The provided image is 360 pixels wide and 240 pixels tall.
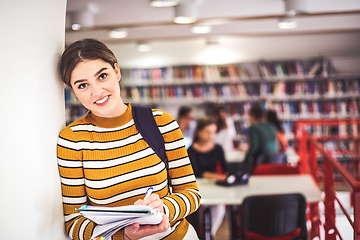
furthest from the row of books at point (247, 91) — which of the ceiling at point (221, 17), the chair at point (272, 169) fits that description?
the chair at point (272, 169)

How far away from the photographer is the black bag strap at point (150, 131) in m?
1.22

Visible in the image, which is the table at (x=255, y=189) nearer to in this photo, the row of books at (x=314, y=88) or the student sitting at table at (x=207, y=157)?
the student sitting at table at (x=207, y=157)

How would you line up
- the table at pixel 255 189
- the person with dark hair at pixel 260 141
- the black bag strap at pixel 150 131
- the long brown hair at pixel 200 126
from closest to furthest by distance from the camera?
the black bag strap at pixel 150 131
the table at pixel 255 189
the long brown hair at pixel 200 126
the person with dark hair at pixel 260 141

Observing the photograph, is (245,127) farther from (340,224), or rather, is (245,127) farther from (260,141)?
(340,224)

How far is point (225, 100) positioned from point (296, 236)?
14.4 feet

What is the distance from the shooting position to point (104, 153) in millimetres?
1183

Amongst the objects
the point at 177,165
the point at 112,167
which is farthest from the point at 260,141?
the point at 112,167

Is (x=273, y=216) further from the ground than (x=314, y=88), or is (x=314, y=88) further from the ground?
(x=314, y=88)

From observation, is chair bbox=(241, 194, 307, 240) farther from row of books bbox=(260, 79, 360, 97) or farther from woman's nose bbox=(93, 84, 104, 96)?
row of books bbox=(260, 79, 360, 97)

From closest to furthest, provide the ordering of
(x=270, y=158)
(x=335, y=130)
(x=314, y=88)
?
(x=270, y=158) < (x=314, y=88) < (x=335, y=130)

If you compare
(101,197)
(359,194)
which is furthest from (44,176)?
(359,194)

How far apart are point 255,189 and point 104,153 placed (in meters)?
1.99

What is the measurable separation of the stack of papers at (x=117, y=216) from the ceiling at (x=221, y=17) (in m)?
2.35

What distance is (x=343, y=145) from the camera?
6578 mm
